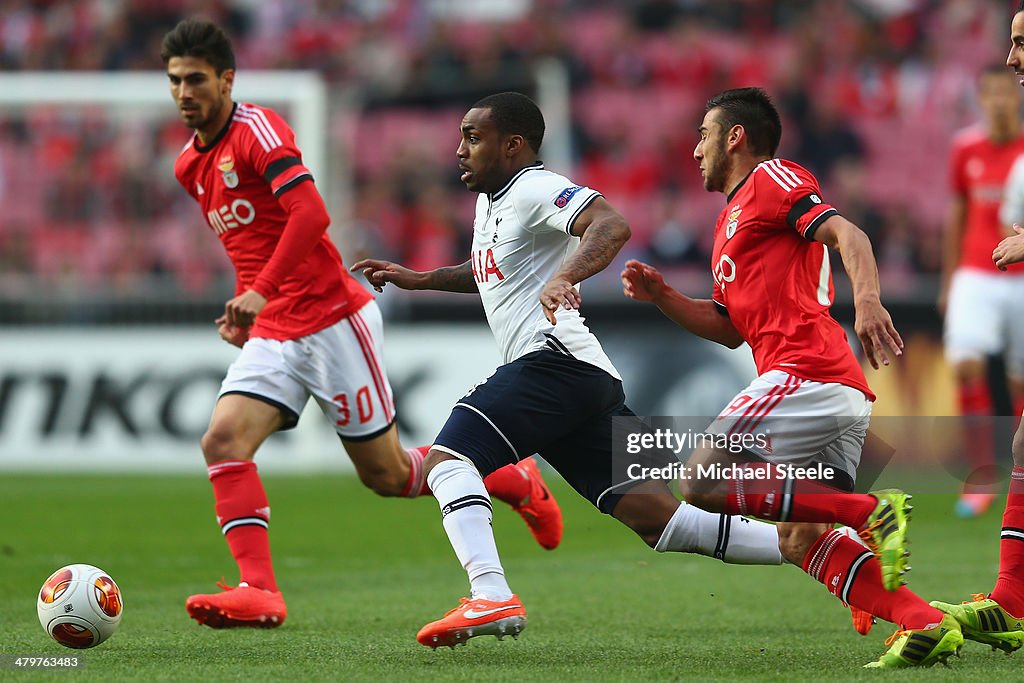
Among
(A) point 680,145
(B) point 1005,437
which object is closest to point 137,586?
(B) point 1005,437

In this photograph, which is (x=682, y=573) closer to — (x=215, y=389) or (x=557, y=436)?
(x=557, y=436)

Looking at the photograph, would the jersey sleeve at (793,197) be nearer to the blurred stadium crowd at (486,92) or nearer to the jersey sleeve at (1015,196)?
the jersey sleeve at (1015,196)

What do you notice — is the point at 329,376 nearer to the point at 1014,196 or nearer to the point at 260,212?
the point at 260,212

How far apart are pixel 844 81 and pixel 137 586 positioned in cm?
1247

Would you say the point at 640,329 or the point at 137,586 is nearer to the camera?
the point at 137,586

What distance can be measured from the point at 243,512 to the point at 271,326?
2.99 ft

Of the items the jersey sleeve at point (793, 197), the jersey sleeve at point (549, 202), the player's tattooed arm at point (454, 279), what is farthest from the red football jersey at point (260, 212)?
the jersey sleeve at point (793, 197)

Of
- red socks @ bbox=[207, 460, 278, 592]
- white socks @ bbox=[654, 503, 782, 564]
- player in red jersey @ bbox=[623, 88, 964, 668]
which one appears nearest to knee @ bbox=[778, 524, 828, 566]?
player in red jersey @ bbox=[623, 88, 964, 668]

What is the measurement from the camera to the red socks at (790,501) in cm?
496

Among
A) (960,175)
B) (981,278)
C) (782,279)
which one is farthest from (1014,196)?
(782,279)

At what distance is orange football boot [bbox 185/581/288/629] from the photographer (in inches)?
230

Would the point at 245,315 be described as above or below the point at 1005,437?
above

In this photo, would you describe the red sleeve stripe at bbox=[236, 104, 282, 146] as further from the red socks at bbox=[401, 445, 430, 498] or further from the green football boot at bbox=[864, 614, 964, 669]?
the green football boot at bbox=[864, 614, 964, 669]

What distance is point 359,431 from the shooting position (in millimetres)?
6867
